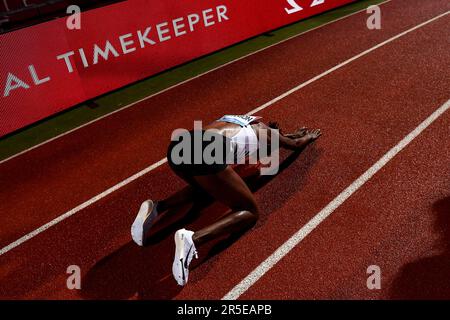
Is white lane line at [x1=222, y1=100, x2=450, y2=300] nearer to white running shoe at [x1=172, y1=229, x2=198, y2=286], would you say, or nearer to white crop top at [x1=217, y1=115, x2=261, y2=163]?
white running shoe at [x1=172, y1=229, x2=198, y2=286]

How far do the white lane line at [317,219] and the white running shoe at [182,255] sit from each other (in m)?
0.46

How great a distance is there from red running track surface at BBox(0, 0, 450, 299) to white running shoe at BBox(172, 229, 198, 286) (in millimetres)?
234

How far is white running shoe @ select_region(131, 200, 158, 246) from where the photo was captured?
4.10 m

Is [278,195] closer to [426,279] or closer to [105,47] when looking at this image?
[426,279]

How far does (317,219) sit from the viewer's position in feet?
14.2

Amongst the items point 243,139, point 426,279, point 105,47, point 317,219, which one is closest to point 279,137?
point 243,139

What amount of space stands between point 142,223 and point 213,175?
1.05 m

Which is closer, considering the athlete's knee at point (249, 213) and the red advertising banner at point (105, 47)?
the athlete's knee at point (249, 213)

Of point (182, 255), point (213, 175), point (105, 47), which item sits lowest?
point (182, 255)

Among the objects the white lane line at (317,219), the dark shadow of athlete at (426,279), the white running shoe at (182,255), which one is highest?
the white running shoe at (182,255)

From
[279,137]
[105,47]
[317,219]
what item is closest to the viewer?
[317,219]

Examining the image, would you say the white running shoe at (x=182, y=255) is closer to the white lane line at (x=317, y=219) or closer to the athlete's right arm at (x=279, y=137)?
the white lane line at (x=317, y=219)

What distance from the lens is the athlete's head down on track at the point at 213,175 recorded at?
3645mm

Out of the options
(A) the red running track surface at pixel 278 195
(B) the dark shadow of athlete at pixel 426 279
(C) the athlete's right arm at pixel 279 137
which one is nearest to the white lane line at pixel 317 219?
(A) the red running track surface at pixel 278 195
